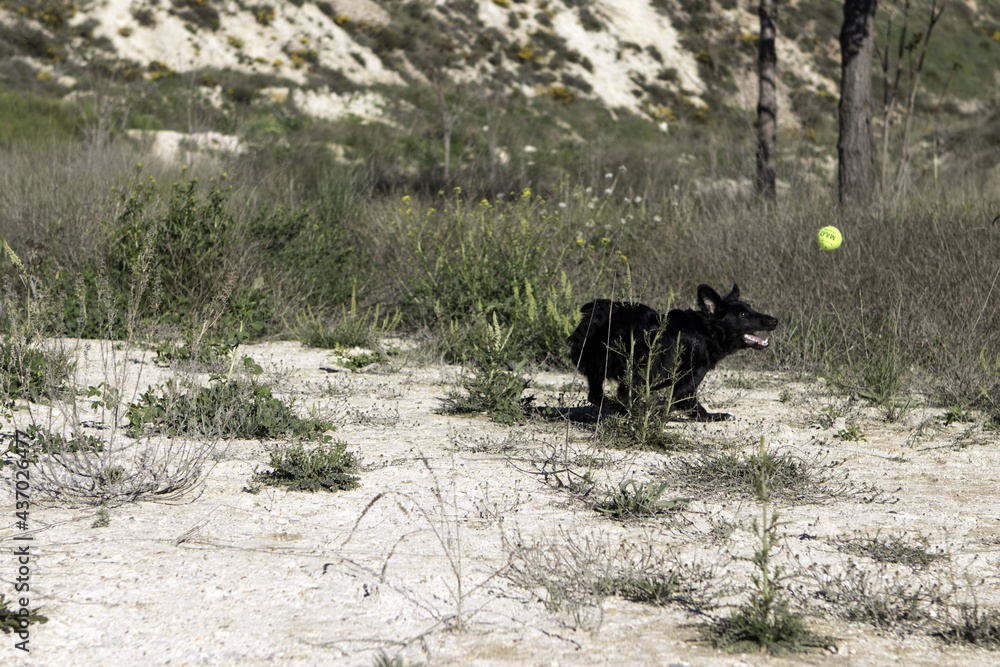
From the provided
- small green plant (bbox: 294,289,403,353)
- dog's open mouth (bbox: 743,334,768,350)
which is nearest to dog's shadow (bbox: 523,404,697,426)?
dog's open mouth (bbox: 743,334,768,350)

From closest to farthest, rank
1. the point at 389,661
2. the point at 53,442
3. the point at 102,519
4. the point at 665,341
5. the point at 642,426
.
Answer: the point at 389,661 → the point at 102,519 → the point at 53,442 → the point at 642,426 → the point at 665,341

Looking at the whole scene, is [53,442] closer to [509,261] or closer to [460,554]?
[460,554]

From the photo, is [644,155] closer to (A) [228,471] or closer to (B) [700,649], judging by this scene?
(A) [228,471]

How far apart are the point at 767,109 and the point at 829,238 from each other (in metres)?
5.13

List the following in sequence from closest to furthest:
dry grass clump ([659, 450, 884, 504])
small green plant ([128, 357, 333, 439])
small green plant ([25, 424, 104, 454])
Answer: small green plant ([25, 424, 104, 454])
dry grass clump ([659, 450, 884, 504])
small green plant ([128, 357, 333, 439])

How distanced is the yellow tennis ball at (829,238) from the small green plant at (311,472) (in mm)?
4827

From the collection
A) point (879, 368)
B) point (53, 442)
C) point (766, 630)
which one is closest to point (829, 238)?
point (879, 368)

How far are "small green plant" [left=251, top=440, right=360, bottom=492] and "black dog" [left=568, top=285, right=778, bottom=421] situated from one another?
158 cm

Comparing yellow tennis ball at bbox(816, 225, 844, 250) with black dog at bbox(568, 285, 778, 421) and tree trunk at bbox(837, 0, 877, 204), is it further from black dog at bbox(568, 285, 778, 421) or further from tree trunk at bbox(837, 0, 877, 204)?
tree trunk at bbox(837, 0, 877, 204)

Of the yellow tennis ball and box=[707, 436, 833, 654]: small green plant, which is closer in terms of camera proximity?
box=[707, 436, 833, 654]: small green plant

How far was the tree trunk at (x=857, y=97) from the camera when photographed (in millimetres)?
10391

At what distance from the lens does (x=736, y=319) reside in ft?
17.8

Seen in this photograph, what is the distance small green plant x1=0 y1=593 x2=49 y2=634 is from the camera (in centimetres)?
245

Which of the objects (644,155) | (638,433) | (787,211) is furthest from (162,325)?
(644,155)
